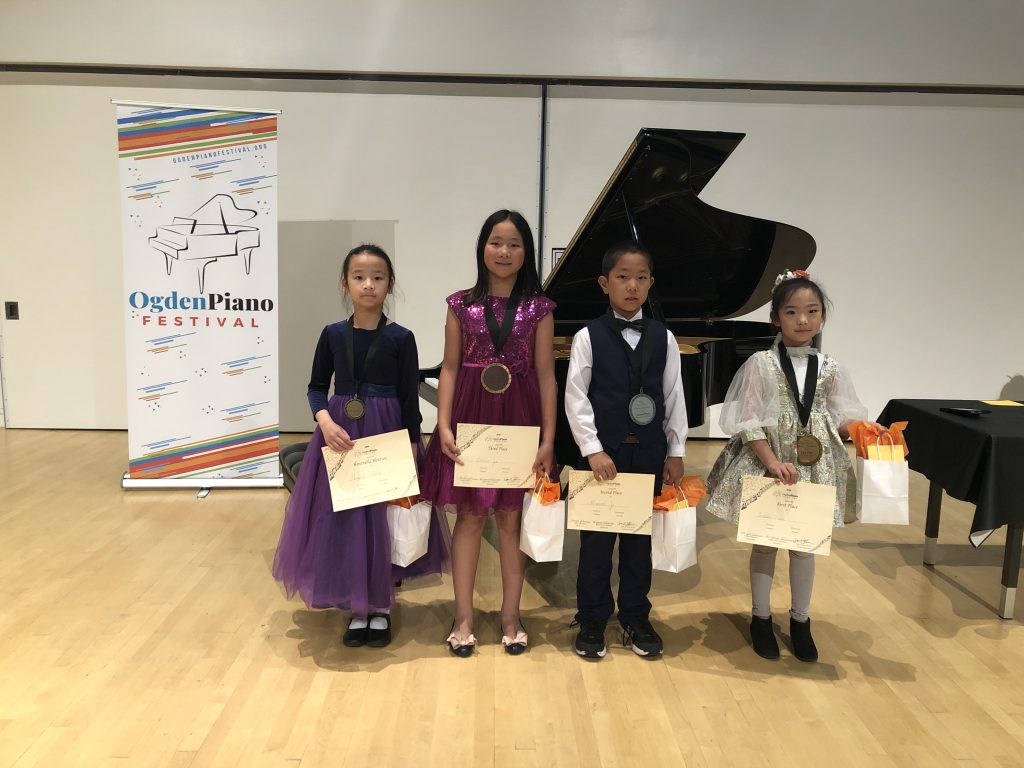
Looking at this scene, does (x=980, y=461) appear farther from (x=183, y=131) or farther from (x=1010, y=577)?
(x=183, y=131)

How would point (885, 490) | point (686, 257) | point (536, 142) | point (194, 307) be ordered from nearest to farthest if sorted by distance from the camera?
1. point (885, 490)
2. point (686, 257)
3. point (194, 307)
4. point (536, 142)

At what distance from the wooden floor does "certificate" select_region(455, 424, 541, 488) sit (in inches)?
24.7

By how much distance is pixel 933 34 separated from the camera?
17.4ft

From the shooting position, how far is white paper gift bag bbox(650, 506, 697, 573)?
7.47 feet

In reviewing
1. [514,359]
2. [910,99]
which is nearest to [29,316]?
[514,359]

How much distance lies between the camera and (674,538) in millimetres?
2281

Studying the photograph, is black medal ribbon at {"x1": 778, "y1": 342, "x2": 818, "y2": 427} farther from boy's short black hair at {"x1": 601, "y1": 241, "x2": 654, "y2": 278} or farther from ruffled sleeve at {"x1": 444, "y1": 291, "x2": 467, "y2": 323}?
ruffled sleeve at {"x1": 444, "y1": 291, "x2": 467, "y2": 323}

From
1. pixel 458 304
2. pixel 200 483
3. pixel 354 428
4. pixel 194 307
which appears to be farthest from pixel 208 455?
pixel 458 304

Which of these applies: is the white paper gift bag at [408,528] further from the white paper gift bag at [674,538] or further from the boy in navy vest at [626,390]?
the white paper gift bag at [674,538]

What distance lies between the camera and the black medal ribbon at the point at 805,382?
233 centimetres

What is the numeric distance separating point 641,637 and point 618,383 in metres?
0.90

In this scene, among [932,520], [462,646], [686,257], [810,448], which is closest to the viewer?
[810,448]

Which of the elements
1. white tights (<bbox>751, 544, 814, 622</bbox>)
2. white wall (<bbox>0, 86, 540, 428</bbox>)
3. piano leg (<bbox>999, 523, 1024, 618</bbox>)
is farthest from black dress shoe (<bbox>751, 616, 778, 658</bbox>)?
white wall (<bbox>0, 86, 540, 428</bbox>)

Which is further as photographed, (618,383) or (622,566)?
(622,566)
